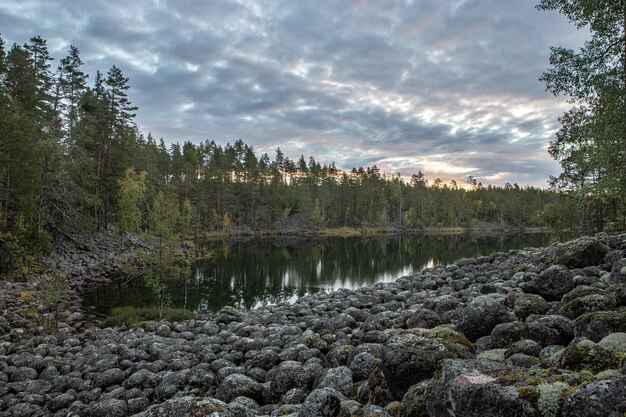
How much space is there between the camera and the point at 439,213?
157375 mm

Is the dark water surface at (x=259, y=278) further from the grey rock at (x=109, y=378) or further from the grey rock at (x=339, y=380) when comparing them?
the grey rock at (x=339, y=380)

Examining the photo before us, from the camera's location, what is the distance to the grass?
21406 millimetres

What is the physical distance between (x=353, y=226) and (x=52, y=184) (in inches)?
4130

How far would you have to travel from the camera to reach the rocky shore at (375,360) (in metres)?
4.43

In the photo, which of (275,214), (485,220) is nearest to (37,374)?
(275,214)

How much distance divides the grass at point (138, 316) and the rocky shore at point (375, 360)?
5.96ft

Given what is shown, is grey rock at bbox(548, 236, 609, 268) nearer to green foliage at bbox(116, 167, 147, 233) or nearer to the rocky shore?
the rocky shore

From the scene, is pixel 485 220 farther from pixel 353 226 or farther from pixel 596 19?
pixel 596 19

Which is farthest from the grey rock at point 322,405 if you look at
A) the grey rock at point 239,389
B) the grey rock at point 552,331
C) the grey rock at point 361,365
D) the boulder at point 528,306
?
the boulder at point 528,306

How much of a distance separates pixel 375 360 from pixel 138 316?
18.7 meters

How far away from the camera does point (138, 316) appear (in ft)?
73.2

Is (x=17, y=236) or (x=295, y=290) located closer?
(x=17, y=236)

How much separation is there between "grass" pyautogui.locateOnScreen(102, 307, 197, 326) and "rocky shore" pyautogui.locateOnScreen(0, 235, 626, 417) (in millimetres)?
1816

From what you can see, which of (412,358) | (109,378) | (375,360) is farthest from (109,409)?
(412,358)
